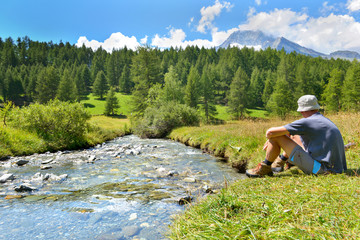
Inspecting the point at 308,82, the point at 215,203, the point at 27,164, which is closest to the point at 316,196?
the point at 215,203

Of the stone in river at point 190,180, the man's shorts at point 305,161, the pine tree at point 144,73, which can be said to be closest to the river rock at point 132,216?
the stone in river at point 190,180

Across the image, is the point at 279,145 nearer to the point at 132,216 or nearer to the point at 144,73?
the point at 132,216

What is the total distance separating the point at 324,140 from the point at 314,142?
0.70 feet

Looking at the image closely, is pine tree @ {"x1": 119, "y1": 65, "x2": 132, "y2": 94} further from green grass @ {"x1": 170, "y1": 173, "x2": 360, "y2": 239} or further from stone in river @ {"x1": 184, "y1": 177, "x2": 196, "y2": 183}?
green grass @ {"x1": 170, "y1": 173, "x2": 360, "y2": 239}

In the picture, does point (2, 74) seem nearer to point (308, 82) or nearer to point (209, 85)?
point (209, 85)

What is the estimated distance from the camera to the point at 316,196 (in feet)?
9.55

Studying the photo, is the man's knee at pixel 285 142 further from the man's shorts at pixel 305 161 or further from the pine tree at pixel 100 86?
Answer: the pine tree at pixel 100 86

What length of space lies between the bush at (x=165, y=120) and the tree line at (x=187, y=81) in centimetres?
627

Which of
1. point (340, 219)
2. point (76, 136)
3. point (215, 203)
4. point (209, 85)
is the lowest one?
point (76, 136)

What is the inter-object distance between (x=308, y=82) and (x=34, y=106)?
88161 millimetres

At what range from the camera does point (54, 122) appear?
15727mm

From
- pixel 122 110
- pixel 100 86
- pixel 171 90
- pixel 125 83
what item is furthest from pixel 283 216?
pixel 125 83

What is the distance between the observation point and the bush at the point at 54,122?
49.2 feet

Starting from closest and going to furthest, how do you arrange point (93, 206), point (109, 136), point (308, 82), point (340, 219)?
point (340, 219)
point (93, 206)
point (109, 136)
point (308, 82)
